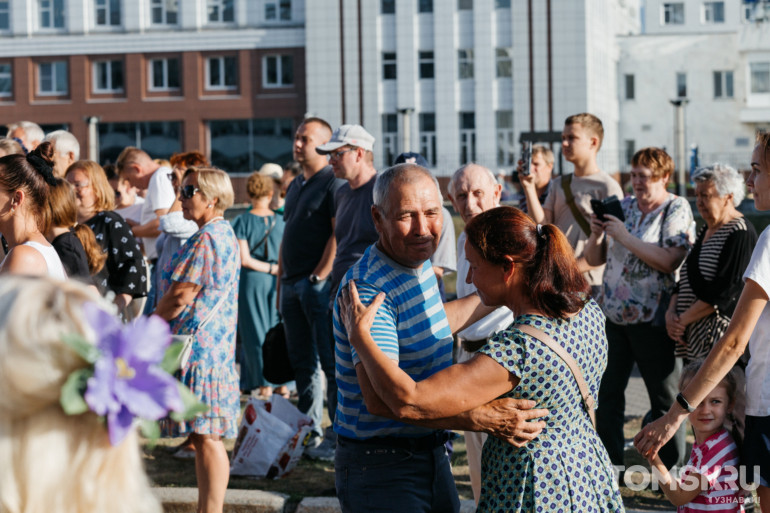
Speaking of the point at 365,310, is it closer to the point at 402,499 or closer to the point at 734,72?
the point at 402,499

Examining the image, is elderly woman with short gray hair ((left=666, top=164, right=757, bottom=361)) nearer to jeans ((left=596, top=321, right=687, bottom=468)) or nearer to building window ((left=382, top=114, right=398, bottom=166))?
jeans ((left=596, top=321, right=687, bottom=468))

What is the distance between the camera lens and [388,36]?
177 feet

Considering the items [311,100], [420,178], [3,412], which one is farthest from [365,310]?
[311,100]

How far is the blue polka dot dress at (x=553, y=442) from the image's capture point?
3.08 metres

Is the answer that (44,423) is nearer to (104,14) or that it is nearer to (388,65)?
(388,65)

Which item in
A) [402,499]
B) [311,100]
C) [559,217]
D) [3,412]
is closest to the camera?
[3,412]

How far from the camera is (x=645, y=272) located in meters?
6.25

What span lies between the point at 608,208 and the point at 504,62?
4809 cm

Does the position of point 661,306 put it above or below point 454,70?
below

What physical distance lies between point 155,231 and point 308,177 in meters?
1.76

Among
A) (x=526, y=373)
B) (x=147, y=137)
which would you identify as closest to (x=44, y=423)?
(x=526, y=373)

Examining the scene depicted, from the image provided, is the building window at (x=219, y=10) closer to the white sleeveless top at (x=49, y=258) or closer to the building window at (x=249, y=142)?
the building window at (x=249, y=142)

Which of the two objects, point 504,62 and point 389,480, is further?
point 504,62

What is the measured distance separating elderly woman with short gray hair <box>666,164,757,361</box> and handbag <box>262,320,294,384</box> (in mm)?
2863
